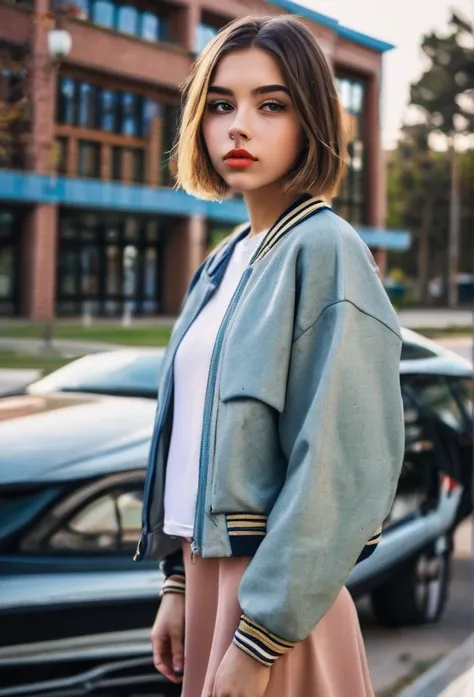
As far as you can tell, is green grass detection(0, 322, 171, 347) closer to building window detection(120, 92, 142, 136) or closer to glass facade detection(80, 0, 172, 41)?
building window detection(120, 92, 142, 136)

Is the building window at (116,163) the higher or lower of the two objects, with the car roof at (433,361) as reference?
higher

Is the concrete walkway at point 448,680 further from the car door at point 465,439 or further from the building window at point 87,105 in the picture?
the building window at point 87,105

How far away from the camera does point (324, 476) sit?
3.75 ft

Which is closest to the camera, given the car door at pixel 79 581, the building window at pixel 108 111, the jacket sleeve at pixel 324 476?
the jacket sleeve at pixel 324 476

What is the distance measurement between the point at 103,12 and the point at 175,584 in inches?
65.9

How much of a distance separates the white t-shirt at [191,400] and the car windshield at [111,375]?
1.33 m

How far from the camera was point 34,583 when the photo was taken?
2098 millimetres

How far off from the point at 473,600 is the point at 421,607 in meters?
0.39

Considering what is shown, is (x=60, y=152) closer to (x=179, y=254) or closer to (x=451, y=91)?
(x=179, y=254)

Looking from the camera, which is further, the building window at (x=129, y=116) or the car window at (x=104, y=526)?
the building window at (x=129, y=116)

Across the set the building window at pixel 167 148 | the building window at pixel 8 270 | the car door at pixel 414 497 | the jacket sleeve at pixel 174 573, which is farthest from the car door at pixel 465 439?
the jacket sleeve at pixel 174 573

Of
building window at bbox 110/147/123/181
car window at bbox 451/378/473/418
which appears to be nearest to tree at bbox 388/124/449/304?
car window at bbox 451/378/473/418

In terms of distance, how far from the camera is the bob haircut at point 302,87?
128cm

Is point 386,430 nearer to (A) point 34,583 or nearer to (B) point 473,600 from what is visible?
(A) point 34,583
